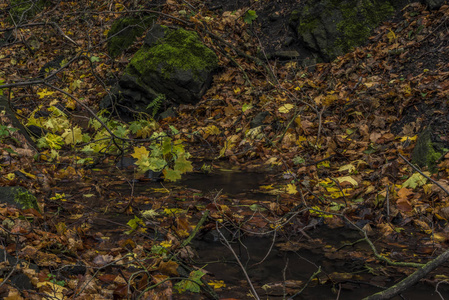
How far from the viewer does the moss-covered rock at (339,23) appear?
771 centimetres

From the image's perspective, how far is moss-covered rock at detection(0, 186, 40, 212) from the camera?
10.2 ft

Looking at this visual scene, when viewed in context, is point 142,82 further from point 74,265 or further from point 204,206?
point 74,265

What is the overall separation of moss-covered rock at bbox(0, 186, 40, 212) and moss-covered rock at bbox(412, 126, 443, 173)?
3591 mm

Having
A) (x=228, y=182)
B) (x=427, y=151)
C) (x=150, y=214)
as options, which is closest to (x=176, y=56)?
(x=228, y=182)

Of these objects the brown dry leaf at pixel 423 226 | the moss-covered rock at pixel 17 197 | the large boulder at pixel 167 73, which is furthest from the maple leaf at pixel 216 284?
the large boulder at pixel 167 73

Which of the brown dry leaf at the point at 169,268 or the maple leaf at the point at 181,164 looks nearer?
the brown dry leaf at the point at 169,268

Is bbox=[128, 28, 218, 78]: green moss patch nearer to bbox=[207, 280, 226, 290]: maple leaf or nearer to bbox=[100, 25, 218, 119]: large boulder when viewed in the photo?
bbox=[100, 25, 218, 119]: large boulder

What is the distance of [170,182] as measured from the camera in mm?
4844

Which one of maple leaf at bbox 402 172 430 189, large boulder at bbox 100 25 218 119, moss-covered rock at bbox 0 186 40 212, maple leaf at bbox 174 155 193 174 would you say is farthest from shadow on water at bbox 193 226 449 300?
large boulder at bbox 100 25 218 119

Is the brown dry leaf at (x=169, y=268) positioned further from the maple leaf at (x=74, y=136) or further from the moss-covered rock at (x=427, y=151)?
the maple leaf at (x=74, y=136)

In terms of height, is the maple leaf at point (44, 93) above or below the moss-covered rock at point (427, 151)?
below

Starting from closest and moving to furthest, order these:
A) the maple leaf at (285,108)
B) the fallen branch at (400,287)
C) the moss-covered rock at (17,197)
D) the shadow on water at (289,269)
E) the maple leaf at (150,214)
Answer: the fallen branch at (400,287) → the shadow on water at (289,269) → the moss-covered rock at (17,197) → the maple leaf at (150,214) → the maple leaf at (285,108)

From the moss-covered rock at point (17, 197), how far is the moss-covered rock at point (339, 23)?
6112 millimetres

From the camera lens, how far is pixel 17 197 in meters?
3.14
